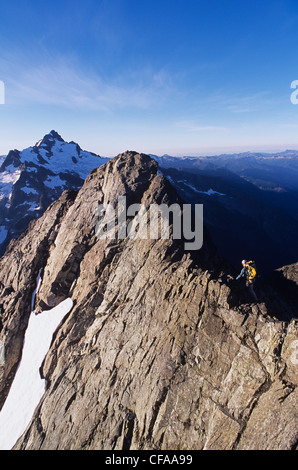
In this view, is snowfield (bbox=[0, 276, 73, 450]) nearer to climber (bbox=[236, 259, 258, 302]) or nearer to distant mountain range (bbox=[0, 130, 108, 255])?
climber (bbox=[236, 259, 258, 302])

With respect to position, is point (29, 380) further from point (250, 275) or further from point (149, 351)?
point (250, 275)

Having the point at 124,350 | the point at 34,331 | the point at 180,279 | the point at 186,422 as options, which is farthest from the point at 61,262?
the point at 186,422

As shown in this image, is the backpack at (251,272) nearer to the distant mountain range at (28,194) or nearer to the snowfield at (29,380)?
the snowfield at (29,380)

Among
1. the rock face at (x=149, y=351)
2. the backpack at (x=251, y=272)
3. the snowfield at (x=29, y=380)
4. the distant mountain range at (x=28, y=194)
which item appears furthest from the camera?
the distant mountain range at (x=28, y=194)

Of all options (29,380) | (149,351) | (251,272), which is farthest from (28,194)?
(251,272)

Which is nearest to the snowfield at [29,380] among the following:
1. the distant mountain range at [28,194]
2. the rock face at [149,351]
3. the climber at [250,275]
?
the rock face at [149,351]
